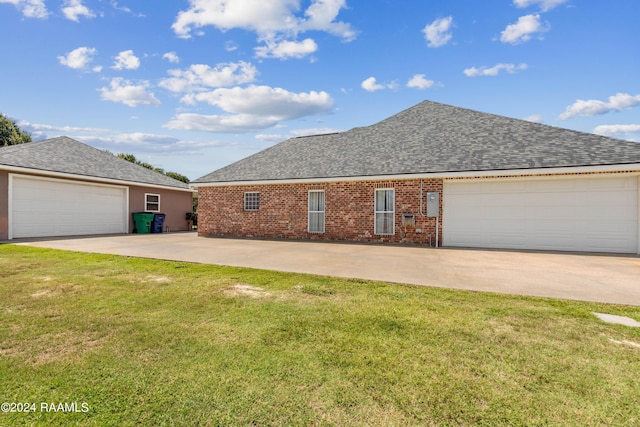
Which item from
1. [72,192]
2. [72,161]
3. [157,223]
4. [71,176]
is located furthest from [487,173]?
[72,161]

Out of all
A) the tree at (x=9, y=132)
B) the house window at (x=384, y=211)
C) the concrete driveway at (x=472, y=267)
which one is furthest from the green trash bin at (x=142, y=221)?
the tree at (x=9, y=132)

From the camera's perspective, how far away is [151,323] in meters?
3.76

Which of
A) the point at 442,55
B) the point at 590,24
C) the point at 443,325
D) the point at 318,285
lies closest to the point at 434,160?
the point at 442,55

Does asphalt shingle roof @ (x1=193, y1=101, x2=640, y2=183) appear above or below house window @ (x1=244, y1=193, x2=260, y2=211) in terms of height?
above

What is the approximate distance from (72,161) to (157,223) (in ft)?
17.4

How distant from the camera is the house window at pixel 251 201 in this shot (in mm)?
15547

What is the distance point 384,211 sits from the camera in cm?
1305

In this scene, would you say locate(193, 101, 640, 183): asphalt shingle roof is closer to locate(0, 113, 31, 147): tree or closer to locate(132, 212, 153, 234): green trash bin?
locate(132, 212, 153, 234): green trash bin

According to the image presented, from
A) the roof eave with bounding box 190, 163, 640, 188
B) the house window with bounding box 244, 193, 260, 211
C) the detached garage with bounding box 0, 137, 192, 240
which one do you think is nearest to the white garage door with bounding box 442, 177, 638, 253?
the roof eave with bounding box 190, 163, 640, 188

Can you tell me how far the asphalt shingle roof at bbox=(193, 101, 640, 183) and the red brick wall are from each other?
599mm

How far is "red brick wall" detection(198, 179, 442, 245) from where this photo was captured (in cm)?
1255

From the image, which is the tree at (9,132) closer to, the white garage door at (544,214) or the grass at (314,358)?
the grass at (314,358)

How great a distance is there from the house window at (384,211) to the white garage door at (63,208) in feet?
48.0

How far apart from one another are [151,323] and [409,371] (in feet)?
9.90
